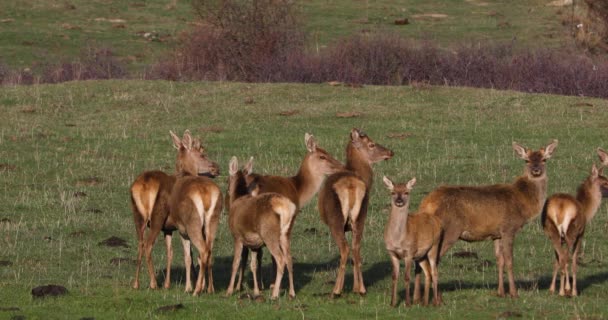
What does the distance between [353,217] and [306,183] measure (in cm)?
130

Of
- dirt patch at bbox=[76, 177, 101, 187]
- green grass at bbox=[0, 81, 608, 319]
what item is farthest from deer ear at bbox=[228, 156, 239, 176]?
dirt patch at bbox=[76, 177, 101, 187]

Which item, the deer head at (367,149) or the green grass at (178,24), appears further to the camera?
the green grass at (178,24)

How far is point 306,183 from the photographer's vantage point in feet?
53.0

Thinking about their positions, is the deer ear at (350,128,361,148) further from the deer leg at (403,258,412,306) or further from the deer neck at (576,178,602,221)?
the deer leg at (403,258,412,306)

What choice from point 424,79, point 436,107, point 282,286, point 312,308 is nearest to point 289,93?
point 436,107

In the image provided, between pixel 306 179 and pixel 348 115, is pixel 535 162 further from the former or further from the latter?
pixel 348 115

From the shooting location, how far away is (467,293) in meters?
14.9

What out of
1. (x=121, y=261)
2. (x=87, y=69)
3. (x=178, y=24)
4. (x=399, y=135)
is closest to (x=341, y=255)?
(x=121, y=261)

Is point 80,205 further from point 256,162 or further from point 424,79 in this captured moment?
point 424,79

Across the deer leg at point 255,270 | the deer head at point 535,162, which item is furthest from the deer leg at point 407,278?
the deer head at point 535,162

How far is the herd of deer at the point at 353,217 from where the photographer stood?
548 inches

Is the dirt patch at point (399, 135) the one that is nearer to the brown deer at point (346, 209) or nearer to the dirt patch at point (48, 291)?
the brown deer at point (346, 209)

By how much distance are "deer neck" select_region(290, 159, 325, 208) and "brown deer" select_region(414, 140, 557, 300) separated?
2.02m

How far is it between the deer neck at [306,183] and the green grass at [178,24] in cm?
3283
